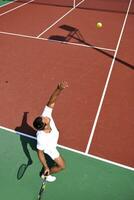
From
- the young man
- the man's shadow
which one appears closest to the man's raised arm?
the young man

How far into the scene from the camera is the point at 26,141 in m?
7.24

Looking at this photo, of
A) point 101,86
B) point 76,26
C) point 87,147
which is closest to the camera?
point 87,147

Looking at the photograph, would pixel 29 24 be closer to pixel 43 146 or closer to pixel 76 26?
pixel 76 26

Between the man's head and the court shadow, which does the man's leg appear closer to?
the man's head

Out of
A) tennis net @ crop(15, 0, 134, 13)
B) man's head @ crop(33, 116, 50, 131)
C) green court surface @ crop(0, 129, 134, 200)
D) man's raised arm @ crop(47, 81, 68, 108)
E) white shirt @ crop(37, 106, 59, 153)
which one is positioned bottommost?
green court surface @ crop(0, 129, 134, 200)

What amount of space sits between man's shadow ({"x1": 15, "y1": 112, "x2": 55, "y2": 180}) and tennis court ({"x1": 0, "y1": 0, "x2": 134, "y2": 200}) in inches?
1.1

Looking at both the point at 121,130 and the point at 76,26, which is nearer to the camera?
the point at 121,130

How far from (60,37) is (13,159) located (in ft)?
26.3

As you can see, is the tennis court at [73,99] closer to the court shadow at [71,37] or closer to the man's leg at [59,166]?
the court shadow at [71,37]

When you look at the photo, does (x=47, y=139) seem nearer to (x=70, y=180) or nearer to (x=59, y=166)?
(x=59, y=166)

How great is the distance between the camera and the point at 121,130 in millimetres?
7512

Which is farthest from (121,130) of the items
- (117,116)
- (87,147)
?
(87,147)

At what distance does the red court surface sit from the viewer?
7440mm

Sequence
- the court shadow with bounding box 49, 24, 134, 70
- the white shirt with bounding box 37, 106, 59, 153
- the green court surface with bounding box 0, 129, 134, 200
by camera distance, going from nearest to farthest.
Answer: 1. the white shirt with bounding box 37, 106, 59, 153
2. the green court surface with bounding box 0, 129, 134, 200
3. the court shadow with bounding box 49, 24, 134, 70
